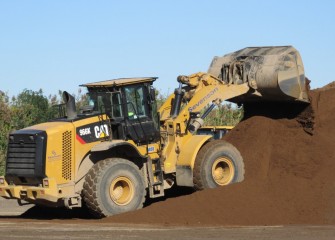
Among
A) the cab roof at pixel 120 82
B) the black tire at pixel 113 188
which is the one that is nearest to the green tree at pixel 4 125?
the cab roof at pixel 120 82

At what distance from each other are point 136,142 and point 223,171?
2093mm

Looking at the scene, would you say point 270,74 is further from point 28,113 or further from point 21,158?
point 28,113

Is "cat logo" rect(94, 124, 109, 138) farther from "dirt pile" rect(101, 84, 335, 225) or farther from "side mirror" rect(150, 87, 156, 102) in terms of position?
"dirt pile" rect(101, 84, 335, 225)

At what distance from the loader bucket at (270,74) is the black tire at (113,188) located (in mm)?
3515

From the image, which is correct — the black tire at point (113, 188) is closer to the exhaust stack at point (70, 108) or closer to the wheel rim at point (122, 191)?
the wheel rim at point (122, 191)

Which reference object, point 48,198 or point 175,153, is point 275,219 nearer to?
point 175,153

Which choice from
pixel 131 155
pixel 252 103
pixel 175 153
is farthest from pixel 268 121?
pixel 131 155

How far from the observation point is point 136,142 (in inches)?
580

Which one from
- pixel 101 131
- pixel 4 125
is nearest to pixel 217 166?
pixel 101 131

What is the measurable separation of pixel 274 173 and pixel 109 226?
4416mm

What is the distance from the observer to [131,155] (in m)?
14.6

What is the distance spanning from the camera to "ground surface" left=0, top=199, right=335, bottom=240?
1115 cm

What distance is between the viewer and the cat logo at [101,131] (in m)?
14.1

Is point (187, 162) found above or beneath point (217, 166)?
above
